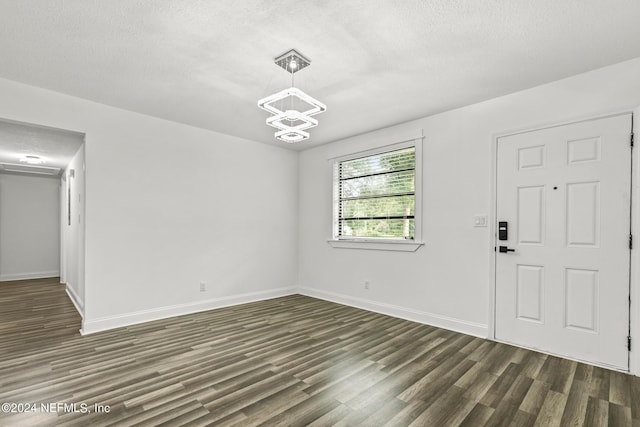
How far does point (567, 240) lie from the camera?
3.04 m

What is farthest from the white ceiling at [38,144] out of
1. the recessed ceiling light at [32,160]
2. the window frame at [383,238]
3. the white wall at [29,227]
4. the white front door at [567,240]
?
the white front door at [567,240]

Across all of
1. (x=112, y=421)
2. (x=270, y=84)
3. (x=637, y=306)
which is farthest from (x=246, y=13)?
(x=637, y=306)

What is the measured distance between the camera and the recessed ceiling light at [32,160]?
5.77m

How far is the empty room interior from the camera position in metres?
2.18

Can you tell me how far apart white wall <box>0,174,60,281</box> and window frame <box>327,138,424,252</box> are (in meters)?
7.44

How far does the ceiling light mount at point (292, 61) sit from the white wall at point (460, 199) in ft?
6.81

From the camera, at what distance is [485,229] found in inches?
140

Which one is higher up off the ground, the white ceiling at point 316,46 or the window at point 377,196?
the white ceiling at point 316,46

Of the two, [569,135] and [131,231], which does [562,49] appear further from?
[131,231]

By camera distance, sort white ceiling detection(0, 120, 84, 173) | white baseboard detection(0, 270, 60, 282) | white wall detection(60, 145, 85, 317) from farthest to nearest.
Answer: white baseboard detection(0, 270, 60, 282), white wall detection(60, 145, 85, 317), white ceiling detection(0, 120, 84, 173)

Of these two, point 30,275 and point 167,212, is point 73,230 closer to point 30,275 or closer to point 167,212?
point 167,212

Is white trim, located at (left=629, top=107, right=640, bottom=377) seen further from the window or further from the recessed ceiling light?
the recessed ceiling light

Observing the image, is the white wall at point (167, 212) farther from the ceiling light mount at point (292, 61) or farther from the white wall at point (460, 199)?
the ceiling light mount at point (292, 61)

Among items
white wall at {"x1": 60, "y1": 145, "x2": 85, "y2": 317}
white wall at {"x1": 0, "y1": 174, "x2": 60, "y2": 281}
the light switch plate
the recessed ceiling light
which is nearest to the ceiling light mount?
the light switch plate
